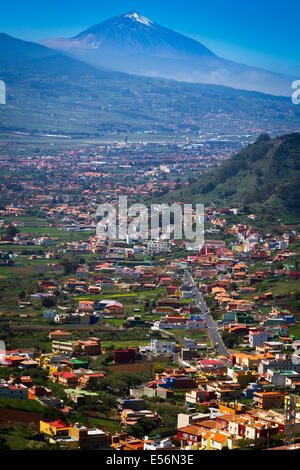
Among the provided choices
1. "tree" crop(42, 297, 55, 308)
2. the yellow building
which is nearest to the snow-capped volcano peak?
"tree" crop(42, 297, 55, 308)

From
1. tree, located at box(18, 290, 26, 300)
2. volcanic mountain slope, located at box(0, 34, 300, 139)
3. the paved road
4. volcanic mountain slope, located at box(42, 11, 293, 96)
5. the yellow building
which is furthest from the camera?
volcanic mountain slope, located at box(42, 11, 293, 96)

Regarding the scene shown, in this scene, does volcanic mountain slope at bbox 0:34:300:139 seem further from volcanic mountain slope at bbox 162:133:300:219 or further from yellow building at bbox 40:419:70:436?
yellow building at bbox 40:419:70:436

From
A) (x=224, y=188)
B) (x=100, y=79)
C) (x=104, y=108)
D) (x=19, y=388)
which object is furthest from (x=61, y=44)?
(x=19, y=388)

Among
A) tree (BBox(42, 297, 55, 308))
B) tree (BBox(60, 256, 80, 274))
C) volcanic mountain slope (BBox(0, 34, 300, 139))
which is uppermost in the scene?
volcanic mountain slope (BBox(0, 34, 300, 139))

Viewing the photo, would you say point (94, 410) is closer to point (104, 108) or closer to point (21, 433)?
point (21, 433)

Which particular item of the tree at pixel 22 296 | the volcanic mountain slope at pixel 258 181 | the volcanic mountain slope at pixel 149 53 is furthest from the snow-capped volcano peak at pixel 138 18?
the tree at pixel 22 296

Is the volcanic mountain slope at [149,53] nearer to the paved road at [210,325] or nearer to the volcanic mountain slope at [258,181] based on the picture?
the volcanic mountain slope at [258,181]
